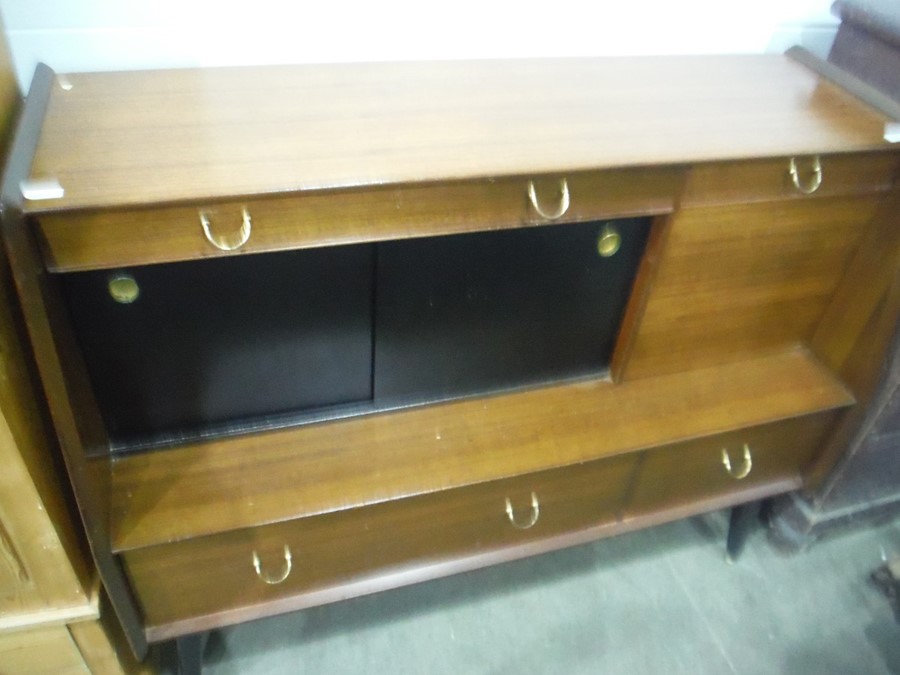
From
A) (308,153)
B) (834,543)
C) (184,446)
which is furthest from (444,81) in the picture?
(834,543)

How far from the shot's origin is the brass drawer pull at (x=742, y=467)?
1.21m

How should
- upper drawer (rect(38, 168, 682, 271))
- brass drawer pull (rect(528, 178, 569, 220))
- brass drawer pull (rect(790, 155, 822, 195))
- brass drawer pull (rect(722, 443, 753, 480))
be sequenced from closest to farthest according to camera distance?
upper drawer (rect(38, 168, 682, 271)) → brass drawer pull (rect(528, 178, 569, 220)) → brass drawer pull (rect(790, 155, 822, 195)) → brass drawer pull (rect(722, 443, 753, 480))

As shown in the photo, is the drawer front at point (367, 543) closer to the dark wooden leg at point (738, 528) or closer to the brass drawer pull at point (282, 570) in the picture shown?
the brass drawer pull at point (282, 570)

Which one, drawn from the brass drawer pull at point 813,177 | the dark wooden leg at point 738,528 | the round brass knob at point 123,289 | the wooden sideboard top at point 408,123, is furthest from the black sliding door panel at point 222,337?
the dark wooden leg at point 738,528

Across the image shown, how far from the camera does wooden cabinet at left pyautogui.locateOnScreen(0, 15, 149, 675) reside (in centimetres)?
75

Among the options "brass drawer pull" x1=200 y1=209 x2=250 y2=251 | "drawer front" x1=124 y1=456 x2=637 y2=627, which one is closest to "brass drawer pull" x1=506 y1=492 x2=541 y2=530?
"drawer front" x1=124 y1=456 x2=637 y2=627

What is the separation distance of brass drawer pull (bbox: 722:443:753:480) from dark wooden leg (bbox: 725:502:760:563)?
15 cm

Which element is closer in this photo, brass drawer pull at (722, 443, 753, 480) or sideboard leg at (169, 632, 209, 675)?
sideboard leg at (169, 632, 209, 675)

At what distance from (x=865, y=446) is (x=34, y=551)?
1271 mm

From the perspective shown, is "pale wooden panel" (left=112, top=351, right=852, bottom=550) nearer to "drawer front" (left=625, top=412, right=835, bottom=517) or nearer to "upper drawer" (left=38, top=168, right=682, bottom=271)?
"drawer front" (left=625, top=412, right=835, bottom=517)

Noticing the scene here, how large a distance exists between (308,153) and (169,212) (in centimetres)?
16

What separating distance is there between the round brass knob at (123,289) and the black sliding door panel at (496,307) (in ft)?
0.92

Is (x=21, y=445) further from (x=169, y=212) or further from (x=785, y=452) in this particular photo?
(x=785, y=452)

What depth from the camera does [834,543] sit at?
1495 mm
